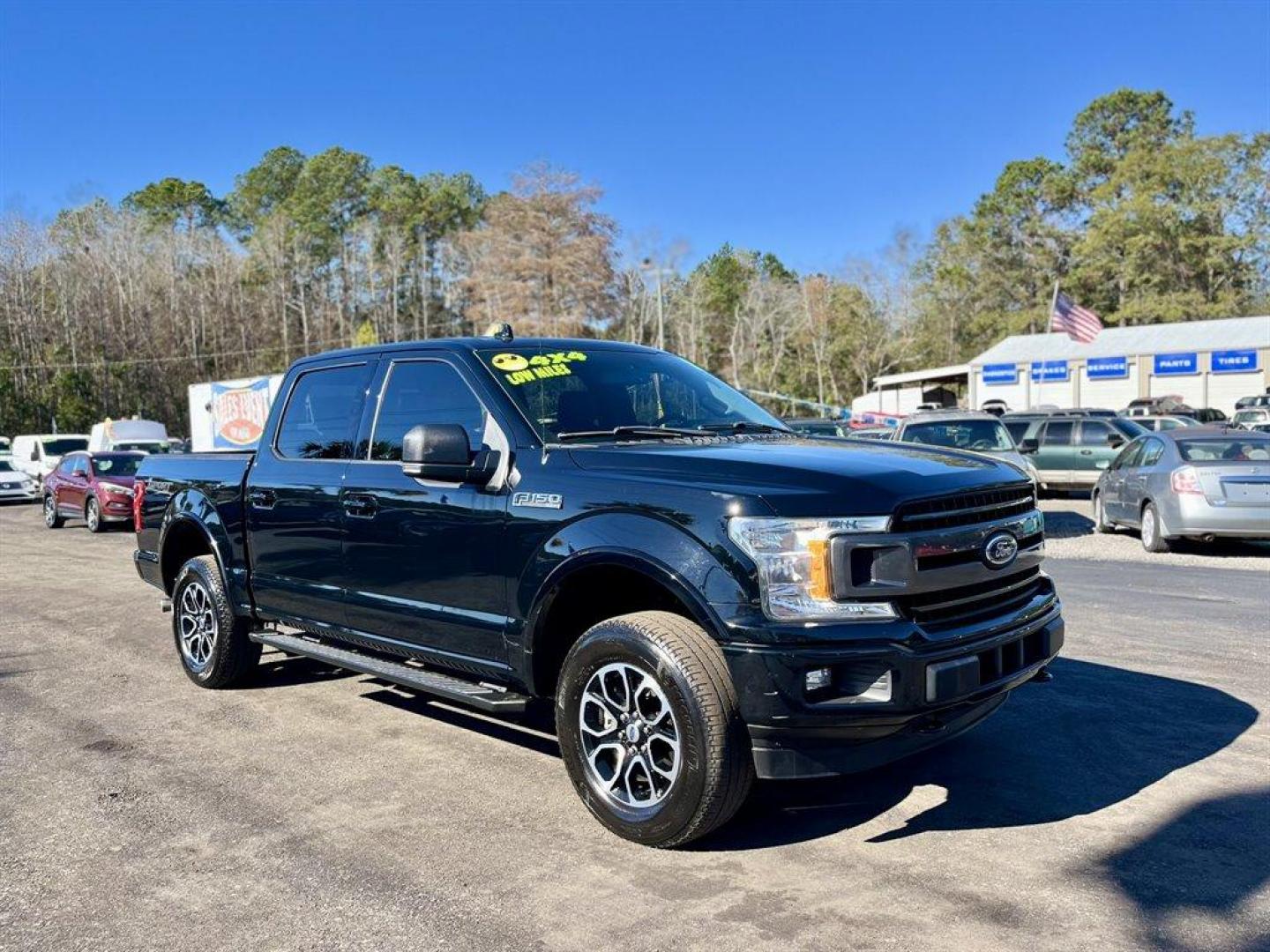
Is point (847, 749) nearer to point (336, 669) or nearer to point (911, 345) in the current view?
point (336, 669)

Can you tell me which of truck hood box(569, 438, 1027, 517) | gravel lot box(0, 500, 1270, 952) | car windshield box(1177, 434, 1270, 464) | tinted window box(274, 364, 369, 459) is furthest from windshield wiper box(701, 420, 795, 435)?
car windshield box(1177, 434, 1270, 464)

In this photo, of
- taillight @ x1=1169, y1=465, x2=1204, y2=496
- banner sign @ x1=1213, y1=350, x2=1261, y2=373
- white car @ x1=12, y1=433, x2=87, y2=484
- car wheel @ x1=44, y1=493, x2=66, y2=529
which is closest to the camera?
taillight @ x1=1169, y1=465, x2=1204, y2=496

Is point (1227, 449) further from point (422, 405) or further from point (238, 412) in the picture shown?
point (238, 412)

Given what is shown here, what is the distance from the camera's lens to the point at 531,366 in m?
5.05

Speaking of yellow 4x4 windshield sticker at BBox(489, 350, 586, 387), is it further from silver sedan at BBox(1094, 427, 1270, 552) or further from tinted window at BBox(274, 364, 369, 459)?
silver sedan at BBox(1094, 427, 1270, 552)

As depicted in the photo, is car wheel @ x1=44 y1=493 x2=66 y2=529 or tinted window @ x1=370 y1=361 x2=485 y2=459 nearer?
tinted window @ x1=370 y1=361 x2=485 y2=459

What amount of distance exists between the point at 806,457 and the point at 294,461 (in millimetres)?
3199

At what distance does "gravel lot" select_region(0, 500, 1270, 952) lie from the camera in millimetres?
3344

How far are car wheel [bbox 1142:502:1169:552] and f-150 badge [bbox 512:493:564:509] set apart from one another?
10323mm

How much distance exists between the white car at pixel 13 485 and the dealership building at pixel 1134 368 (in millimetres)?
40335

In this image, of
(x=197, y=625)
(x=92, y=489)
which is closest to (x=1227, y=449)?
(x=197, y=625)

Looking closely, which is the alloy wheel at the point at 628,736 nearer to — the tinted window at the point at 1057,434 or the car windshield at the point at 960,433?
the car windshield at the point at 960,433

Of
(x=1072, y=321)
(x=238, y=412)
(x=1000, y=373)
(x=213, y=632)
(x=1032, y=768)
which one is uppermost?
(x=1072, y=321)

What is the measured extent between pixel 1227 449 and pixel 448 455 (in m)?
10.8
